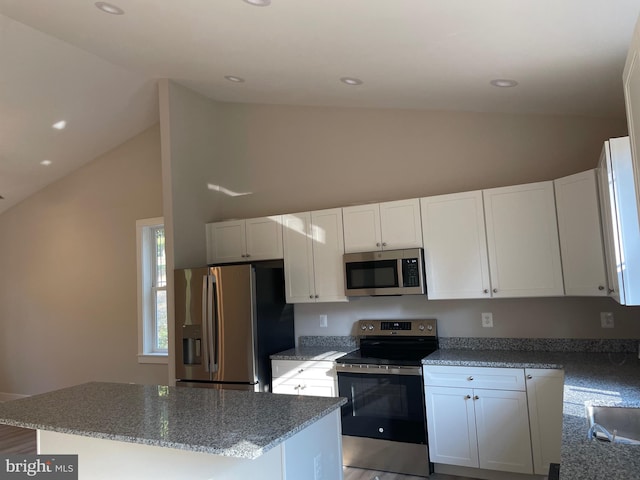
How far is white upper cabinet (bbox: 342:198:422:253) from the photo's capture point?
368cm

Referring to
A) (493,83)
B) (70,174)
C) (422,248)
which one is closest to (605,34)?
(493,83)

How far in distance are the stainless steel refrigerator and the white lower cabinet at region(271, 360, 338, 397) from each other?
9cm

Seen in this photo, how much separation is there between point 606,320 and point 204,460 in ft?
9.49

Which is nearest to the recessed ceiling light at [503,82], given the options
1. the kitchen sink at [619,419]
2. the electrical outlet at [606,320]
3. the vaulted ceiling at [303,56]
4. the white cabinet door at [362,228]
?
the vaulted ceiling at [303,56]

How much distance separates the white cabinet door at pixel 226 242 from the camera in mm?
4441

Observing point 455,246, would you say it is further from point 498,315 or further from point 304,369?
point 304,369

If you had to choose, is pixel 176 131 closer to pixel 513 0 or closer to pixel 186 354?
pixel 186 354

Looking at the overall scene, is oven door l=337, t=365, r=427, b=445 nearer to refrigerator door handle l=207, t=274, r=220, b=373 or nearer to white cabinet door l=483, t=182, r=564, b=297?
white cabinet door l=483, t=182, r=564, b=297

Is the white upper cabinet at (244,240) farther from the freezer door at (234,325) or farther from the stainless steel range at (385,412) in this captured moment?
the stainless steel range at (385,412)

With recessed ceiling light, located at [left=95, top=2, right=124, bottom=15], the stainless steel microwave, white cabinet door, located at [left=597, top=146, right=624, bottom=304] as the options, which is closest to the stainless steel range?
the stainless steel microwave

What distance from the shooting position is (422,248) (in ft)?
11.9

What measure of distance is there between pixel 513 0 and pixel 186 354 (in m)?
3.49

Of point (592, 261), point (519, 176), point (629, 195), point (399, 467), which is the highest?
point (519, 176)

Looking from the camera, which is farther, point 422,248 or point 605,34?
point 422,248
